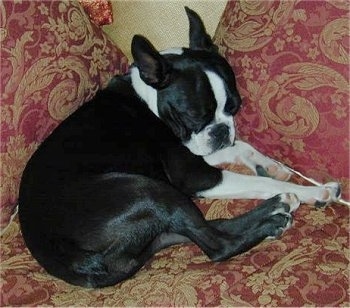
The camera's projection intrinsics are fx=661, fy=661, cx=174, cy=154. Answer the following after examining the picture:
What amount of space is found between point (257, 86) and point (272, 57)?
0.41 ft

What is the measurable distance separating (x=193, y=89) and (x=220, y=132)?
214 millimetres

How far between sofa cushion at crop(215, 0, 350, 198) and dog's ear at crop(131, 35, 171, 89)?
0.26 m

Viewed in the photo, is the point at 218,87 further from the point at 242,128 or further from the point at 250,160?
the point at 250,160

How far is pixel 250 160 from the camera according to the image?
2.66 meters

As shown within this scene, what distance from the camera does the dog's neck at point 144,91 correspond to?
2688 millimetres

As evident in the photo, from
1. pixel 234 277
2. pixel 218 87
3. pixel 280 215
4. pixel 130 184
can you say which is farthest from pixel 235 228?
pixel 218 87

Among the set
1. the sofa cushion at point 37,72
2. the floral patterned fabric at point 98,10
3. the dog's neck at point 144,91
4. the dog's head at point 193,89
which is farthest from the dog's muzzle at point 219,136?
the floral patterned fabric at point 98,10

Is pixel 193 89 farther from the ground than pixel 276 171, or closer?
farther from the ground

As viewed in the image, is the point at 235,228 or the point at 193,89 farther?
the point at 193,89

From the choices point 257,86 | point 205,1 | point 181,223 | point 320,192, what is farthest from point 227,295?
point 205,1

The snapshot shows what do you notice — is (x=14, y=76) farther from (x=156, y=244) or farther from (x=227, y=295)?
(x=227, y=295)

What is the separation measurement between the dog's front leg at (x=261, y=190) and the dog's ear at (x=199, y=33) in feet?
1.70

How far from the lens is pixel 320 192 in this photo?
238 centimetres

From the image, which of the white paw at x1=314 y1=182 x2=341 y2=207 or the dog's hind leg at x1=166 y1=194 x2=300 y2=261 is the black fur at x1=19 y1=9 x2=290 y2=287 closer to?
the dog's hind leg at x1=166 y1=194 x2=300 y2=261
